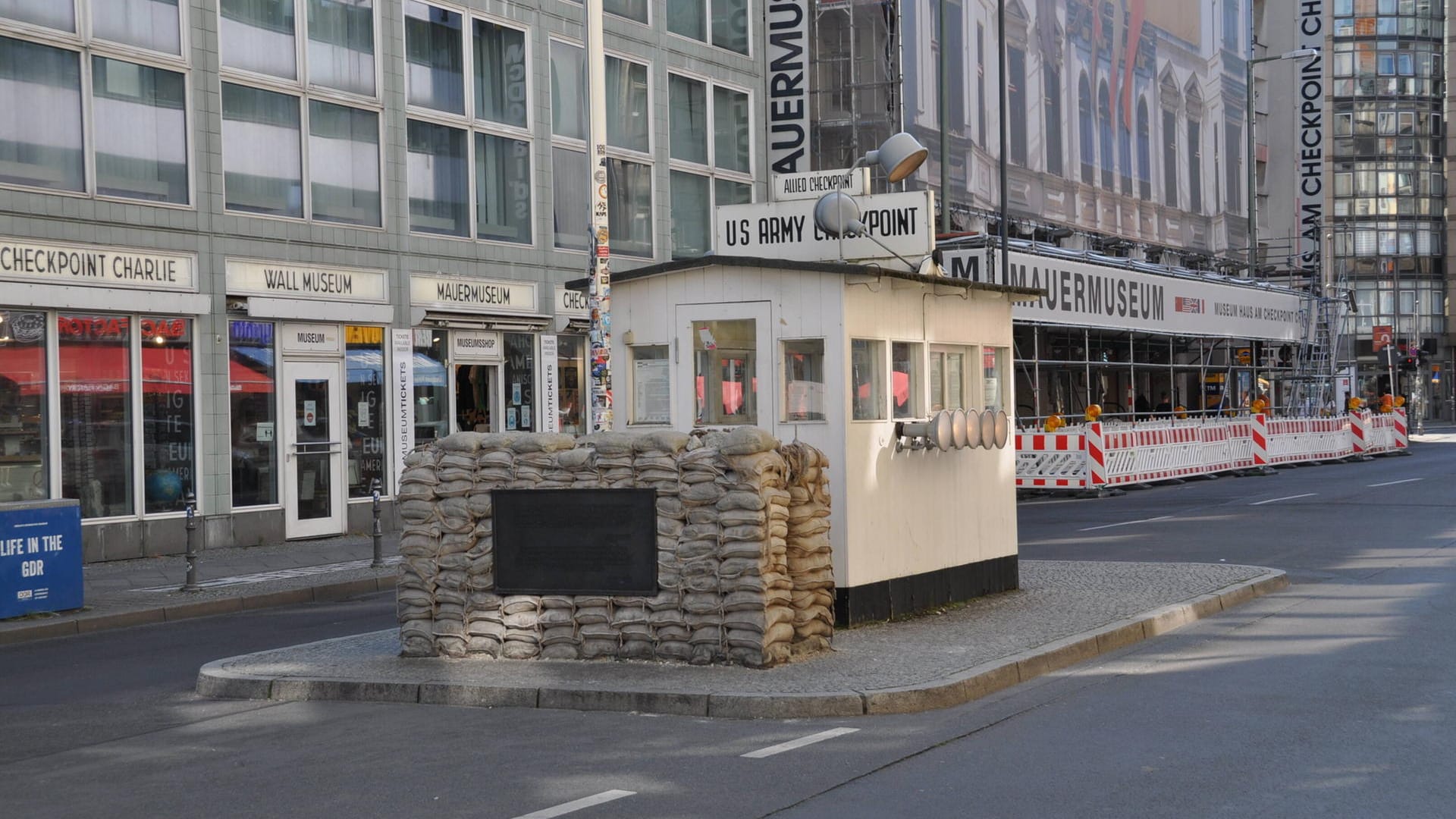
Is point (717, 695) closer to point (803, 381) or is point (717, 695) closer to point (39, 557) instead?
point (803, 381)

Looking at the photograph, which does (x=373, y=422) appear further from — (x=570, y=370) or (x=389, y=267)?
(x=570, y=370)

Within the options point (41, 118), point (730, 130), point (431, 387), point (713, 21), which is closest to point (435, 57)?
point (431, 387)

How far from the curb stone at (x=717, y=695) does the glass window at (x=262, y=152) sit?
12126 mm

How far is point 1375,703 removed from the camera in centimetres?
832

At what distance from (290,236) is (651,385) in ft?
38.2

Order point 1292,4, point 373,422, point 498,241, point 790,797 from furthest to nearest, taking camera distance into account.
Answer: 1. point 1292,4
2. point 498,241
3. point 373,422
4. point 790,797

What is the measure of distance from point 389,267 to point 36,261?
594 centimetres

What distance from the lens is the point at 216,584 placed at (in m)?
16.4

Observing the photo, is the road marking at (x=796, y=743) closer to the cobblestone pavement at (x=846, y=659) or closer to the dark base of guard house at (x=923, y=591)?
the cobblestone pavement at (x=846, y=659)

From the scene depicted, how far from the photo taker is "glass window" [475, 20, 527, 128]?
2512 cm

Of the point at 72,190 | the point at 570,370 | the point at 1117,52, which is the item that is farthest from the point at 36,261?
the point at 1117,52

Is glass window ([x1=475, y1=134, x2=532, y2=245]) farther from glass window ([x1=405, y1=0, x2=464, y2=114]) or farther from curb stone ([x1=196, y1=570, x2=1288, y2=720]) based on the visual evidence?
curb stone ([x1=196, y1=570, x2=1288, y2=720])

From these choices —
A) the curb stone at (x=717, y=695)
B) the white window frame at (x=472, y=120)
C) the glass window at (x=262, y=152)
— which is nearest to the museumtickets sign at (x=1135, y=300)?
the white window frame at (x=472, y=120)

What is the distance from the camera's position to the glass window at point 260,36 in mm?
20922
